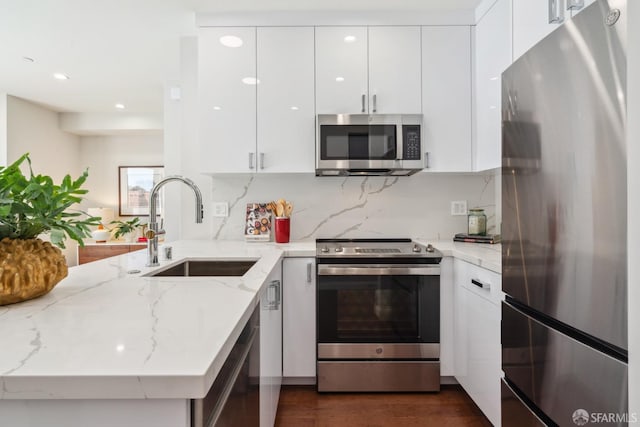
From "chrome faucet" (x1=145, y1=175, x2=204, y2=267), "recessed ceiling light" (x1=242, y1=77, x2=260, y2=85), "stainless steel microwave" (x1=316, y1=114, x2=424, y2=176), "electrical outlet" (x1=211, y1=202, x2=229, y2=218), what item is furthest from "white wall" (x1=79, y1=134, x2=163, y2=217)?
"chrome faucet" (x1=145, y1=175, x2=204, y2=267)

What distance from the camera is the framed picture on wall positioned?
Answer: 5.57 m

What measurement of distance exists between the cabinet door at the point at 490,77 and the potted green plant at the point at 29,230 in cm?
206

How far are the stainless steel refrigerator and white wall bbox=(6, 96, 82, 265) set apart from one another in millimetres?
4513

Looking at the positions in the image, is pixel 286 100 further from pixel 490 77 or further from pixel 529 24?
pixel 529 24

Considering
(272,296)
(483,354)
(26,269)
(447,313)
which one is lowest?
(483,354)

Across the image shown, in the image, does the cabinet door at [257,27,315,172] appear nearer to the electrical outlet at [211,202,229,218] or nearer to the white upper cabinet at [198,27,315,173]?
the white upper cabinet at [198,27,315,173]

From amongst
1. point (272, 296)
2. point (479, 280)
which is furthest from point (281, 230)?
point (479, 280)

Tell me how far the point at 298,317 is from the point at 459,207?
4.93 feet

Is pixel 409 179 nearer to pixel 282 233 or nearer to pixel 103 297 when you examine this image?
pixel 282 233

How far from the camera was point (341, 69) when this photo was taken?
7.52 ft

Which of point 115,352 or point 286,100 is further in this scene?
point 286,100

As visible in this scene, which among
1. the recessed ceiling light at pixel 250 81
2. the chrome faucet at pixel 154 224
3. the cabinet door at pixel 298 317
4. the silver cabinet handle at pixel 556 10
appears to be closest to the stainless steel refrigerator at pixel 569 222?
the silver cabinet handle at pixel 556 10

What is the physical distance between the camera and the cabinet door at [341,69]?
2289mm

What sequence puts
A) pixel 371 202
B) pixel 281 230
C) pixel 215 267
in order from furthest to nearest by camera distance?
pixel 371 202, pixel 281 230, pixel 215 267
